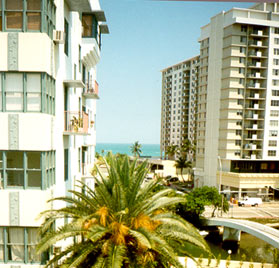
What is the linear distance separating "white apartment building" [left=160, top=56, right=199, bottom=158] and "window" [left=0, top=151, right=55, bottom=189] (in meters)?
60.5

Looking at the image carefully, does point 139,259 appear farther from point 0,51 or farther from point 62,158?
point 0,51

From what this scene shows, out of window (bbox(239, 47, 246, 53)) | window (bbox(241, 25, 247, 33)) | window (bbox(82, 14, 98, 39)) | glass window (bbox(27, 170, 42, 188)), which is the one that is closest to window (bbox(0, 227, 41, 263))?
glass window (bbox(27, 170, 42, 188))

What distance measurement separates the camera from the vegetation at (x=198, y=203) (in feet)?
94.2

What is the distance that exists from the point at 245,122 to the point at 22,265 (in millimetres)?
41334

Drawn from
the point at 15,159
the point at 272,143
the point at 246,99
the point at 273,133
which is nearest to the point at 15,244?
the point at 15,159

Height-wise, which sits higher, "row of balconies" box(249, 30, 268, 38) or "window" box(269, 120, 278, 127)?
"row of balconies" box(249, 30, 268, 38)

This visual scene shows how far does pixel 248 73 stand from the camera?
43906 mm

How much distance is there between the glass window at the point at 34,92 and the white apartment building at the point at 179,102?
199 feet

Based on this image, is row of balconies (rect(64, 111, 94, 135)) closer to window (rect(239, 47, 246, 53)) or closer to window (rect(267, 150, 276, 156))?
window (rect(239, 47, 246, 53))

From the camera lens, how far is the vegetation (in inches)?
1131

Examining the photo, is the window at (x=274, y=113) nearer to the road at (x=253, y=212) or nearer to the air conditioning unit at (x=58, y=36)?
the road at (x=253, y=212)

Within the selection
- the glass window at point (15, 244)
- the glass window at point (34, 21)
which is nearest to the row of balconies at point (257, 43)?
the glass window at point (34, 21)

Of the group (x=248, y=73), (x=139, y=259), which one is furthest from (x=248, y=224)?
(x=248, y=73)

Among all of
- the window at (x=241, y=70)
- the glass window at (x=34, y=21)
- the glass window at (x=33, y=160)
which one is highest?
the window at (x=241, y=70)
